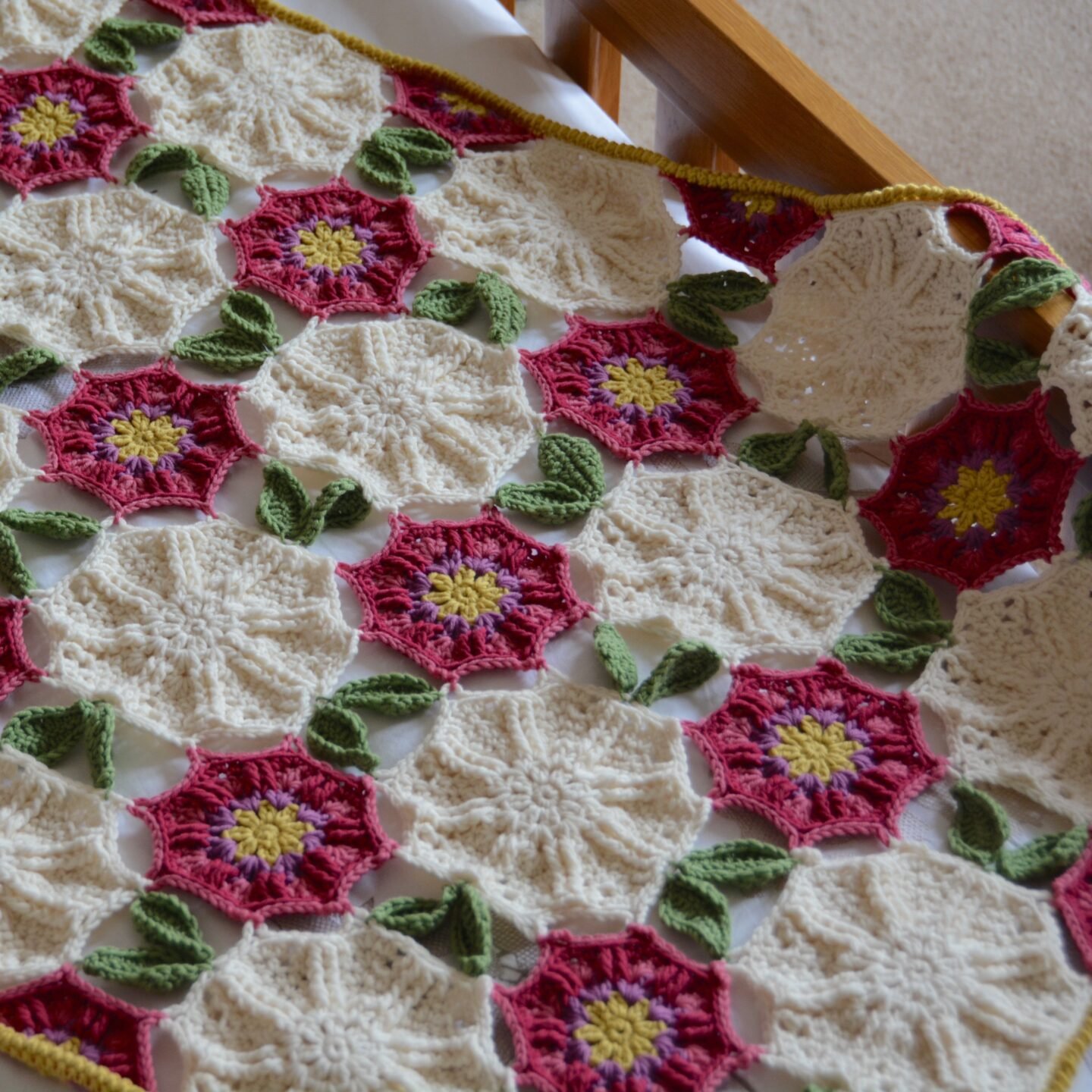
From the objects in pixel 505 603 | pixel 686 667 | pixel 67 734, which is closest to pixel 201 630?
pixel 67 734

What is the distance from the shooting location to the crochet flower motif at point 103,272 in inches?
36.5

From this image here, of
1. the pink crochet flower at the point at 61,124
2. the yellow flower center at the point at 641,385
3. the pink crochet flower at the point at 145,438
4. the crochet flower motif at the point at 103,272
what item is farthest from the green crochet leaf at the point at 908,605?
the pink crochet flower at the point at 61,124

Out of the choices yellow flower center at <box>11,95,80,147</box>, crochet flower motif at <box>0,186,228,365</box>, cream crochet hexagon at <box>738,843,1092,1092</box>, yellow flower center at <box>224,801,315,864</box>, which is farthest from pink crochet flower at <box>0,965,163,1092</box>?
yellow flower center at <box>11,95,80,147</box>

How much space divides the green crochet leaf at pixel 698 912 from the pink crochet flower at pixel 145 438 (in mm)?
433

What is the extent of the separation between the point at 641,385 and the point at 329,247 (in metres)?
0.29

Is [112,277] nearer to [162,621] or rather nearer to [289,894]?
[162,621]

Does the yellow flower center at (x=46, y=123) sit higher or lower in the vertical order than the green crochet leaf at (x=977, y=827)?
lower

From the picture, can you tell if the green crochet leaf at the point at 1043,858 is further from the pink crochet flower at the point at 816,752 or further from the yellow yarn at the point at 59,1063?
the yellow yarn at the point at 59,1063

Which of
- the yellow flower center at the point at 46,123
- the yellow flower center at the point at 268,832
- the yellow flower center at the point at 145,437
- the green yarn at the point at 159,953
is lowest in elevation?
the green yarn at the point at 159,953

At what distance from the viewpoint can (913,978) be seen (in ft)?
2.16

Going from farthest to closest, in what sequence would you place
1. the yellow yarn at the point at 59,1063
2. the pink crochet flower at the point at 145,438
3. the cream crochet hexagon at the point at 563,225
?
the cream crochet hexagon at the point at 563,225 → the pink crochet flower at the point at 145,438 → the yellow yarn at the point at 59,1063

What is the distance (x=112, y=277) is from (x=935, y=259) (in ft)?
2.14

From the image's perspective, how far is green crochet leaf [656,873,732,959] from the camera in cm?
69

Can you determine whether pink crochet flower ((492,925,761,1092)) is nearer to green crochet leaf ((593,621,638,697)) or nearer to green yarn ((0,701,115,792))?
green crochet leaf ((593,621,638,697))
